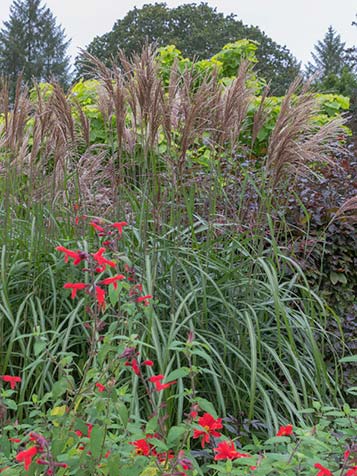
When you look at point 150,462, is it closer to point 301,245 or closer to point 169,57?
point 301,245

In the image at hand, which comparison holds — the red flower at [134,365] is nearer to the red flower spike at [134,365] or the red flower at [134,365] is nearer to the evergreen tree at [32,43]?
the red flower spike at [134,365]

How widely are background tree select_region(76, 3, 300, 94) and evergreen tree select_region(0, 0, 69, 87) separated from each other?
8113 millimetres

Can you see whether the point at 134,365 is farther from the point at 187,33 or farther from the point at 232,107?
the point at 187,33

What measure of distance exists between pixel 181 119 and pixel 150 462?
6.52ft

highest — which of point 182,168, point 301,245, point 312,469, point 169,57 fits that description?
point 169,57

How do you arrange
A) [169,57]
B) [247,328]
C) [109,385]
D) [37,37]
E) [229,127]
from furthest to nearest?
1. [37,37]
2. [169,57]
3. [229,127]
4. [247,328]
5. [109,385]

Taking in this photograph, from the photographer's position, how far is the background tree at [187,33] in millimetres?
28172

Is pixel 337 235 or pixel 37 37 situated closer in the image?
pixel 337 235

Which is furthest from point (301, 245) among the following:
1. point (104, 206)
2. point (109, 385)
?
point (109, 385)

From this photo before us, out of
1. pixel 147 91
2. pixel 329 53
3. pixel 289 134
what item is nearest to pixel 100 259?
pixel 147 91

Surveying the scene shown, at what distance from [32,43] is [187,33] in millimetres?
14995

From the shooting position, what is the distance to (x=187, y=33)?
2875 cm

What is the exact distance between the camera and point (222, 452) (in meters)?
1.73

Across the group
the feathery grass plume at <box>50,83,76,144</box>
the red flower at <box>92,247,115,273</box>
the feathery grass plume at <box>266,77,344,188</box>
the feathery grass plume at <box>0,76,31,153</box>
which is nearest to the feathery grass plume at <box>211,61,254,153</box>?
the feathery grass plume at <box>266,77,344,188</box>
